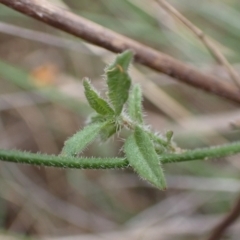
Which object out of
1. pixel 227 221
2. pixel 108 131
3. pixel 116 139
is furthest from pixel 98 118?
pixel 116 139

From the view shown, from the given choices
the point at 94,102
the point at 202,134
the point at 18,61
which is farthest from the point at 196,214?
the point at 94,102

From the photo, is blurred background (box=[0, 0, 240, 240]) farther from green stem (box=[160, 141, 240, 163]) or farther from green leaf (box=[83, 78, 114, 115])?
green leaf (box=[83, 78, 114, 115])

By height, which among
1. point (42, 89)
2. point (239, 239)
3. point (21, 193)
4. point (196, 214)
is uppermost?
point (42, 89)

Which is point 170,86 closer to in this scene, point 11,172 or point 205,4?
point 205,4

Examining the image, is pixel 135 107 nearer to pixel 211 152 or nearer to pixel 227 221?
pixel 211 152

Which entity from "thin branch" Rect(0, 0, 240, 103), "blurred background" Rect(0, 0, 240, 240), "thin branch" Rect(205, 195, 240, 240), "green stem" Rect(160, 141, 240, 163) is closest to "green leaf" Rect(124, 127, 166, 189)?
"green stem" Rect(160, 141, 240, 163)

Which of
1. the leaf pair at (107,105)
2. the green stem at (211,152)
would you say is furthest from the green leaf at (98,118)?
the green stem at (211,152)
